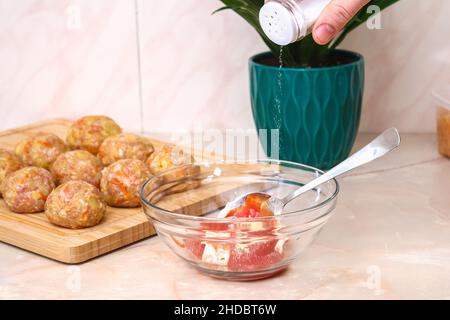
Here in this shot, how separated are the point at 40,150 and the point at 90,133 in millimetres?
103

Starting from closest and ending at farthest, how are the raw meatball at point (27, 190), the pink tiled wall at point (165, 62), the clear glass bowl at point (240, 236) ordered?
the clear glass bowl at point (240, 236), the raw meatball at point (27, 190), the pink tiled wall at point (165, 62)

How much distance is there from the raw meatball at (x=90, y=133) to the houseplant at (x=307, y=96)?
0.26m

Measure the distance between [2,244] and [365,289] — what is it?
0.52 m

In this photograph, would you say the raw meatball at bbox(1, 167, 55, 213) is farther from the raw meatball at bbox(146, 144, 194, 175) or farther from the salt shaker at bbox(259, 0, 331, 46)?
the salt shaker at bbox(259, 0, 331, 46)

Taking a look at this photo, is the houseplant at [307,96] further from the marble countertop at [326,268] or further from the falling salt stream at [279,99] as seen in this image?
the marble countertop at [326,268]

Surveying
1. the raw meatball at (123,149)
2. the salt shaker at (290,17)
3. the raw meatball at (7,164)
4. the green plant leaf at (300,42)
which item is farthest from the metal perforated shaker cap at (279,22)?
the raw meatball at (7,164)

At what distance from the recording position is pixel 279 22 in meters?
1.05

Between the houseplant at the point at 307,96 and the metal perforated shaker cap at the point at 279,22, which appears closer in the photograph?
the metal perforated shaker cap at the point at 279,22

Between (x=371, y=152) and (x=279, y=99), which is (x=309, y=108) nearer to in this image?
(x=279, y=99)

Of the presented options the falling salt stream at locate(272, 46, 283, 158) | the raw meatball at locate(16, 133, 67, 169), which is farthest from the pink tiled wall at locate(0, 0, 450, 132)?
the raw meatball at locate(16, 133, 67, 169)

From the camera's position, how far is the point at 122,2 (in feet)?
5.42

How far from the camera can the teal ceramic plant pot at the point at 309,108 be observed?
1378mm
